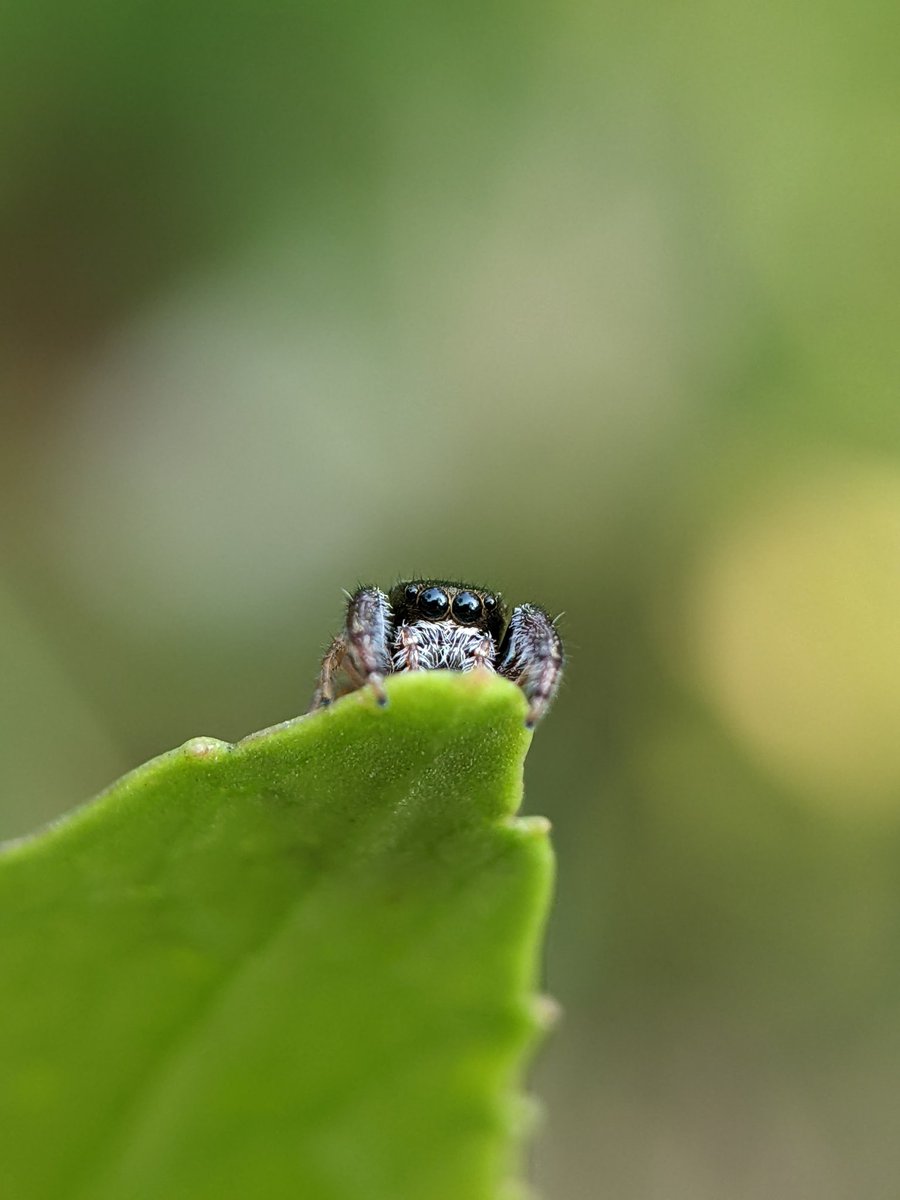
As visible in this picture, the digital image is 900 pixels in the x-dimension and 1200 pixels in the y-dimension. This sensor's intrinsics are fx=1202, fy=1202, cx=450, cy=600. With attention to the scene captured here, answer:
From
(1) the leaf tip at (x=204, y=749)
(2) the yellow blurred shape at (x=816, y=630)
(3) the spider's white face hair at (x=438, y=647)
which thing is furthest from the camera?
(2) the yellow blurred shape at (x=816, y=630)

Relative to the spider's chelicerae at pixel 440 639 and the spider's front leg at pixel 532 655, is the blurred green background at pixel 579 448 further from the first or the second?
the spider's front leg at pixel 532 655

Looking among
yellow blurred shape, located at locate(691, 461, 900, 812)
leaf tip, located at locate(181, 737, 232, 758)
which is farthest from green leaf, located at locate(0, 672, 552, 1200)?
yellow blurred shape, located at locate(691, 461, 900, 812)

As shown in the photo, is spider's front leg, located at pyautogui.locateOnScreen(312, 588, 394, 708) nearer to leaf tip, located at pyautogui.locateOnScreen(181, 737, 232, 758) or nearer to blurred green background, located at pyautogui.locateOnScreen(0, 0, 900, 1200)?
leaf tip, located at pyautogui.locateOnScreen(181, 737, 232, 758)

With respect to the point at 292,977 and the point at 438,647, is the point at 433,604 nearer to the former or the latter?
the point at 438,647

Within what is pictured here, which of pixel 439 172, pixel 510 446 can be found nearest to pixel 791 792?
pixel 510 446

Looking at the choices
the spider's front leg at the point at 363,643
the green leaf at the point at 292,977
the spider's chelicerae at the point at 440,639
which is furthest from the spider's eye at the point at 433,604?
the green leaf at the point at 292,977

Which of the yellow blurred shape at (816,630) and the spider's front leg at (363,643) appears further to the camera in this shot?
the yellow blurred shape at (816,630)
